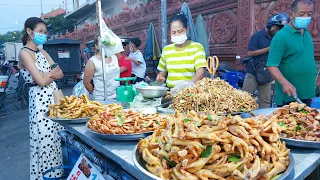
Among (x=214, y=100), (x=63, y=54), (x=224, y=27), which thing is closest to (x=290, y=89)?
(x=214, y=100)

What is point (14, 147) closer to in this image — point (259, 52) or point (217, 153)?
point (259, 52)

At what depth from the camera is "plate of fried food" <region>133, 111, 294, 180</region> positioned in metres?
1.01

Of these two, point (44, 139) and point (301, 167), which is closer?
point (301, 167)

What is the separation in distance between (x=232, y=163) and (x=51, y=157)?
2.43 metres

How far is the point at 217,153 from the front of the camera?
106 centimetres

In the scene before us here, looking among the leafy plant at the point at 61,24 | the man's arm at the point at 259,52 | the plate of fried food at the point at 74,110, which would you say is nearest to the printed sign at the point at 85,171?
the plate of fried food at the point at 74,110

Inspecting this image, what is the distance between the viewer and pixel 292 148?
4.65 ft

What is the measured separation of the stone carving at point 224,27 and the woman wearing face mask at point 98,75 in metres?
3.55

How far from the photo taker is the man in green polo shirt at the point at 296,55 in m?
2.62

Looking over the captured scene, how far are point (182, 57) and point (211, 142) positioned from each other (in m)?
1.99

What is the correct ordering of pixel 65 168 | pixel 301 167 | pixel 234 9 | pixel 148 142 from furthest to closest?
pixel 234 9 → pixel 65 168 → pixel 148 142 → pixel 301 167

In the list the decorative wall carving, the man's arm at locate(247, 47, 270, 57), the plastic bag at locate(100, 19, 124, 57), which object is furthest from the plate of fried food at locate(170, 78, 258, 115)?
the decorative wall carving

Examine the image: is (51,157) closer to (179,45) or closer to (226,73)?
(179,45)

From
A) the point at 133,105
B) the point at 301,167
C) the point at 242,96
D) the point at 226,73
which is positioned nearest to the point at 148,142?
the point at 301,167
